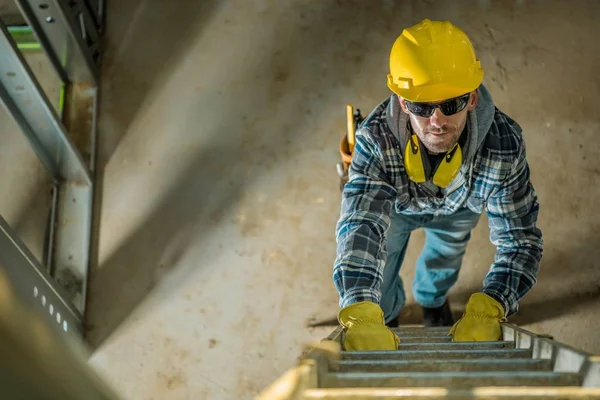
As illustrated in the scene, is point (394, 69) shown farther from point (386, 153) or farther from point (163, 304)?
point (163, 304)

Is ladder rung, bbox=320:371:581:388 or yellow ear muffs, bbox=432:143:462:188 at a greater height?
ladder rung, bbox=320:371:581:388

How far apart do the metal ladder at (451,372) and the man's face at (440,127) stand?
0.57 meters

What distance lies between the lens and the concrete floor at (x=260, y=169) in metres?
3.21

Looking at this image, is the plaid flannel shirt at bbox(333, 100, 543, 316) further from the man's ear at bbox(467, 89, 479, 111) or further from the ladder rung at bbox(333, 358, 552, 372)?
the ladder rung at bbox(333, 358, 552, 372)

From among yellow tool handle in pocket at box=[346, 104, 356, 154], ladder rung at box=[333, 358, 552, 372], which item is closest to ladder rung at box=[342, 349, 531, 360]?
ladder rung at box=[333, 358, 552, 372]

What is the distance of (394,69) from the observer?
204 cm

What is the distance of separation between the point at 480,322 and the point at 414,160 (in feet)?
1.71

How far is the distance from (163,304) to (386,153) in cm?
A: 165

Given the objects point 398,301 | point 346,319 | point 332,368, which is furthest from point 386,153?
point 398,301

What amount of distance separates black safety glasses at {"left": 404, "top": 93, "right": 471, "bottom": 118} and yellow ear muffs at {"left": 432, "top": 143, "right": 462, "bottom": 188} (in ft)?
0.44

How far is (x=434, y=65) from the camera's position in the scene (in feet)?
6.43

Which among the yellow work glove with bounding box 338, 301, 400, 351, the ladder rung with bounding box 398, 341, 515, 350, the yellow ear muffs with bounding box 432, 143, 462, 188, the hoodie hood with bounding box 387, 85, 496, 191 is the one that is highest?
the hoodie hood with bounding box 387, 85, 496, 191

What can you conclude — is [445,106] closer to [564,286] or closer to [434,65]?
[434,65]

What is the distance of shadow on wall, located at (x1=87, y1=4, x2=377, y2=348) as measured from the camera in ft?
11.1
